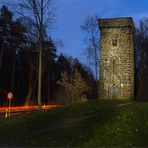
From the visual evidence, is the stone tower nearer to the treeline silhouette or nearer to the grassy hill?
the treeline silhouette

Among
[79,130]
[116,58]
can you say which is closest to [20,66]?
[116,58]

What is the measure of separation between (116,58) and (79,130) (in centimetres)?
5093

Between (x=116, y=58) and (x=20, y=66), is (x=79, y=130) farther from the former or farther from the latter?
(x=20, y=66)

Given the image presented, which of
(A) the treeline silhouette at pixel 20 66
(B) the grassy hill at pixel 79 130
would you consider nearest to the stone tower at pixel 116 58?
(A) the treeline silhouette at pixel 20 66

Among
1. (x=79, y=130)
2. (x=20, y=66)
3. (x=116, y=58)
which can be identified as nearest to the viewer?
(x=79, y=130)

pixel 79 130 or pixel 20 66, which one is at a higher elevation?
pixel 20 66

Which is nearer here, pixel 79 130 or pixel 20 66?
pixel 79 130

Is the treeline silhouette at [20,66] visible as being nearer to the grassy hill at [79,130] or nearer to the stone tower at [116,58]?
the stone tower at [116,58]

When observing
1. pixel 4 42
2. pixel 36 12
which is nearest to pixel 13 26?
pixel 4 42

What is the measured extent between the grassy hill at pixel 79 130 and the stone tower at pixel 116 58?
41.9m

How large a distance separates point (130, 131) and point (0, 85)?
70396mm

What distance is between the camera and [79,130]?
23.2 meters

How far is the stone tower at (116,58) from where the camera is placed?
237 ft

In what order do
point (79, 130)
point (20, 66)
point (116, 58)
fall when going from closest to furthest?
1. point (79, 130)
2. point (116, 58)
3. point (20, 66)
